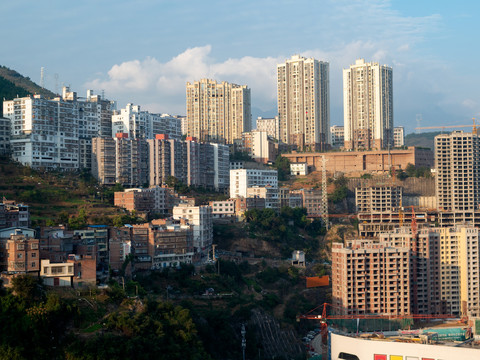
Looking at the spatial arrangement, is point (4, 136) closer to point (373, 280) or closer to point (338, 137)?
point (373, 280)

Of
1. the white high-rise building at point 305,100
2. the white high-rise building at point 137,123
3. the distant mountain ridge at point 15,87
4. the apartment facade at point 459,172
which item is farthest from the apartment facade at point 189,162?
the apartment facade at point 459,172

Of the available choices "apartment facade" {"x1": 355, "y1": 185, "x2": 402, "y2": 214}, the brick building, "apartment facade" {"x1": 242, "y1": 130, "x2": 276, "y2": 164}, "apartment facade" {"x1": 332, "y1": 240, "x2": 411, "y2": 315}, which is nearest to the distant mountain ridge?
"apartment facade" {"x1": 242, "y1": 130, "x2": 276, "y2": 164}

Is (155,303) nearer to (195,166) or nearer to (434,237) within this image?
(434,237)

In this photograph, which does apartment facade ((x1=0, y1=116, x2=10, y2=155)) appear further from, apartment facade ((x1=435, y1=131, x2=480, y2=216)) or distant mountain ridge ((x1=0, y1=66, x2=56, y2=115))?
apartment facade ((x1=435, y1=131, x2=480, y2=216))

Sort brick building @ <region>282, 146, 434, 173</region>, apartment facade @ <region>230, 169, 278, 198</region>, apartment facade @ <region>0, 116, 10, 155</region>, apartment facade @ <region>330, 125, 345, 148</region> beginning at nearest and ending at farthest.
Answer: apartment facade @ <region>0, 116, 10, 155</region>
apartment facade @ <region>230, 169, 278, 198</region>
brick building @ <region>282, 146, 434, 173</region>
apartment facade @ <region>330, 125, 345, 148</region>

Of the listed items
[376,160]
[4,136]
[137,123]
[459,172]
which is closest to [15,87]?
[4,136]
